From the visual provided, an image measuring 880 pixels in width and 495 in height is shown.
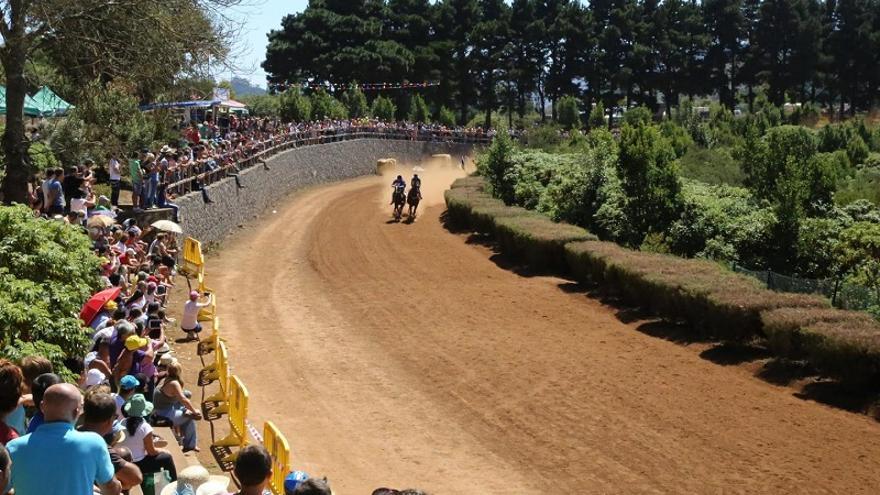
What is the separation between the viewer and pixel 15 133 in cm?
1989

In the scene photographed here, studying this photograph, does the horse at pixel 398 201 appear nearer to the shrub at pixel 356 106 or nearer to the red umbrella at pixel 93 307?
the red umbrella at pixel 93 307

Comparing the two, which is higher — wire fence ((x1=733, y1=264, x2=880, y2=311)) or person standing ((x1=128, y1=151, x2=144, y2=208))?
person standing ((x1=128, y1=151, x2=144, y2=208))

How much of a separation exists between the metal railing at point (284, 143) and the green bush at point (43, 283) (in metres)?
11.2

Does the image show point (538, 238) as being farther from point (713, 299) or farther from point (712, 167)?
point (712, 167)

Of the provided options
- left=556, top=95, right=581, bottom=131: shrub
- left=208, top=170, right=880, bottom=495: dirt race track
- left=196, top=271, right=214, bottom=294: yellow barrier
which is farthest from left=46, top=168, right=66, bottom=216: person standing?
left=556, top=95, right=581, bottom=131: shrub

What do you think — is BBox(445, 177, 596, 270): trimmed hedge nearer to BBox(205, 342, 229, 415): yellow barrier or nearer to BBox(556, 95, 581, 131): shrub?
BBox(205, 342, 229, 415): yellow barrier

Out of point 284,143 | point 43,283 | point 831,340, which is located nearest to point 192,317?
point 43,283

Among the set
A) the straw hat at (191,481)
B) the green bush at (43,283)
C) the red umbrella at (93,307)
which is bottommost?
the straw hat at (191,481)

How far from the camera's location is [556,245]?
27.5 metres

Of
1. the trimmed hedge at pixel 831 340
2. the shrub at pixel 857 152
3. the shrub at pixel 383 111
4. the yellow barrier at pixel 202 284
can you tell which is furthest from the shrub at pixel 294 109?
the trimmed hedge at pixel 831 340

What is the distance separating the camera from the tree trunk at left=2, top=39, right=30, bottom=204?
19.3 m

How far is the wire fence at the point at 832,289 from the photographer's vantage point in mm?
20641

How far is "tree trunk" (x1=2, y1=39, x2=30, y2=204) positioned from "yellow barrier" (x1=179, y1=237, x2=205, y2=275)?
4.93 metres

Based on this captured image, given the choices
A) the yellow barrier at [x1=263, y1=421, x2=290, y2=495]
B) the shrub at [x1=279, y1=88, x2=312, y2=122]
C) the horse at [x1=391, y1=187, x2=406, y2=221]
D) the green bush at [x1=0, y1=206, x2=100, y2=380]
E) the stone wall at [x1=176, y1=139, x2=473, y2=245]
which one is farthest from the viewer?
the shrub at [x1=279, y1=88, x2=312, y2=122]
